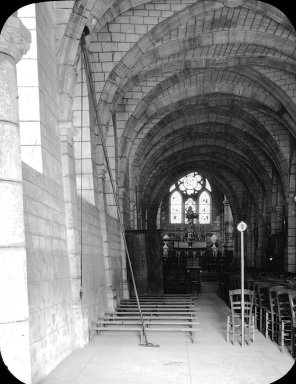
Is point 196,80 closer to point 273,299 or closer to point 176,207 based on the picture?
point 273,299

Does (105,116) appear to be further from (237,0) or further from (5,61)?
(5,61)

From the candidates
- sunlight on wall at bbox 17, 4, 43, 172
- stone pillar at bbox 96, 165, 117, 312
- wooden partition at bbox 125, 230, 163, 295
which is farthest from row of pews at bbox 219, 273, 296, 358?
wooden partition at bbox 125, 230, 163, 295

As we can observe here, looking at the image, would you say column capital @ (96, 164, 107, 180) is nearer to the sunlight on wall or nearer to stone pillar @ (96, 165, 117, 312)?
stone pillar @ (96, 165, 117, 312)

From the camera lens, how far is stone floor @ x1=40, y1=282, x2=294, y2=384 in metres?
5.78

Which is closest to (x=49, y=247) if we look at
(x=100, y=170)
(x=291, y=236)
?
(x=100, y=170)

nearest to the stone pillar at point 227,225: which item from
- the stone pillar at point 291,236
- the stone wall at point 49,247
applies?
the stone pillar at point 291,236

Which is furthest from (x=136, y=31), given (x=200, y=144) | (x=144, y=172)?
(x=200, y=144)

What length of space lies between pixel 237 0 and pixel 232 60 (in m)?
3.65

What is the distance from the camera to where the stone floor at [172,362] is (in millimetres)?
5777

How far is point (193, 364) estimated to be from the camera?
6.52 meters

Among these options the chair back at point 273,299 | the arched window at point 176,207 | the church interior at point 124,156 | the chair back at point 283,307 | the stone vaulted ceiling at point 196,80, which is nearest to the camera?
the church interior at point 124,156

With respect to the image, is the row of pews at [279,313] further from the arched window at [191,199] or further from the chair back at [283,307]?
the arched window at [191,199]

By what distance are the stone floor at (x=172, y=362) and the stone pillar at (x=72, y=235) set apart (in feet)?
1.00

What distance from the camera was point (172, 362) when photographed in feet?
21.7
